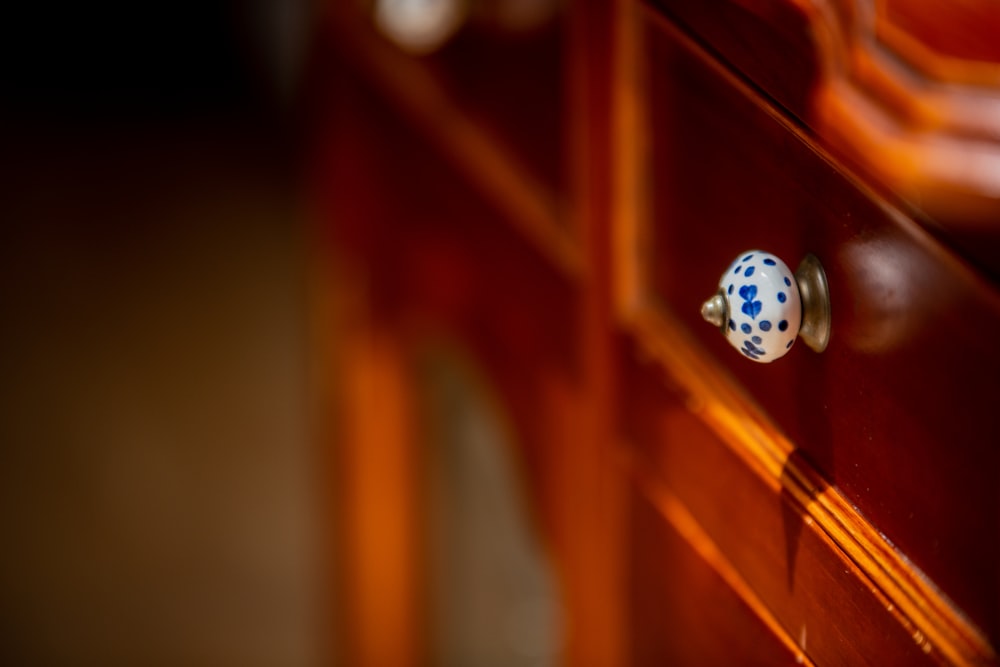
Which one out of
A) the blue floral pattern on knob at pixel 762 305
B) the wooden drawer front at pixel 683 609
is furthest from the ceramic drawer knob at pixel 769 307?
the wooden drawer front at pixel 683 609

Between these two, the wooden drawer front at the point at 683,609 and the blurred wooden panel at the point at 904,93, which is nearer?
the blurred wooden panel at the point at 904,93

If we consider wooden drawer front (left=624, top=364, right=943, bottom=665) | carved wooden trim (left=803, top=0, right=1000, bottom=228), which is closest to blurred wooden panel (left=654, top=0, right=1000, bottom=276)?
carved wooden trim (left=803, top=0, right=1000, bottom=228)

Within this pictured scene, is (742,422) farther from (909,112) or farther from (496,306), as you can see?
(496,306)

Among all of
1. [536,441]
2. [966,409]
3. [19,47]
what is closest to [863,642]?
[966,409]

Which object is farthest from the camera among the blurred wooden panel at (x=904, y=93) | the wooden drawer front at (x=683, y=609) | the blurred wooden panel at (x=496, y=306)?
the blurred wooden panel at (x=496, y=306)

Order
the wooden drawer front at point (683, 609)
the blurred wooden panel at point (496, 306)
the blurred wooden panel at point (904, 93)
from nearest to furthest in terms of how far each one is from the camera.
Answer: the blurred wooden panel at point (904, 93), the wooden drawer front at point (683, 609), the blurred wooden panel at point (496, 306)

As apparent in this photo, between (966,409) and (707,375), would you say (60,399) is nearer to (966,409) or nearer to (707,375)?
(707,375)

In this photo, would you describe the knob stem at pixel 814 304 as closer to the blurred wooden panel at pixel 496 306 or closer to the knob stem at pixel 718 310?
the knob stem at pixel 718 310
